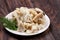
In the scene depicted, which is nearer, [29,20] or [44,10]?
[29,20]

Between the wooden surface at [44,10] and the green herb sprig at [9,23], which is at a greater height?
the green herb sprig at [9,23]

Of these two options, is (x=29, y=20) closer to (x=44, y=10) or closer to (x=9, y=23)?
(x=9, y=23)

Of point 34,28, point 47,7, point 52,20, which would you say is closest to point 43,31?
point 34,28

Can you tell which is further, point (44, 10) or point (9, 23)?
point (44, 10)

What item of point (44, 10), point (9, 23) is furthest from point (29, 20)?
point (44, 10)

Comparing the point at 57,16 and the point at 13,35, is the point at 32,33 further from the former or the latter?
the point at 57,16

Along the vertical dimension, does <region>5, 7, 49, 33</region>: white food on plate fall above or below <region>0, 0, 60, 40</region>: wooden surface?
above

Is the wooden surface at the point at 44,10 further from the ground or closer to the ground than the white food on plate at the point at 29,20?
closer to the ground

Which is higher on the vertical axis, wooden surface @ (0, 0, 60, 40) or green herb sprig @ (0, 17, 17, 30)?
green herb sprig @ (0, 17, 17, 30)
